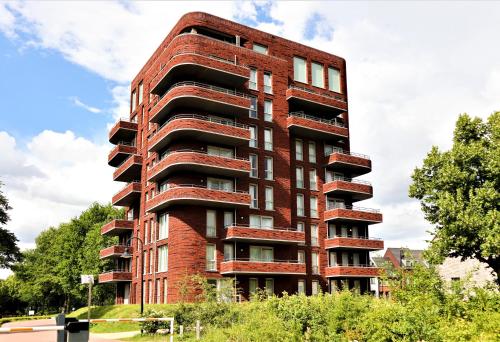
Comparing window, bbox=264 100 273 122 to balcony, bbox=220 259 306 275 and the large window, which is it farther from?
balcony, bbox=220 259 306 275

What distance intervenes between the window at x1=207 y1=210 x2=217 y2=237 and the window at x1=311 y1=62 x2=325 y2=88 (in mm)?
20005

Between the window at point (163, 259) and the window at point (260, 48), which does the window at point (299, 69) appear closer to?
the window at point (260, 48)

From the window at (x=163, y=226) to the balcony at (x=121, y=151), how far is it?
42.0ft

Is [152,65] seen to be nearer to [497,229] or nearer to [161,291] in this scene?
[161,291]

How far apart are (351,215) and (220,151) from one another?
1533 centimetres

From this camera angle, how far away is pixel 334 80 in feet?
183

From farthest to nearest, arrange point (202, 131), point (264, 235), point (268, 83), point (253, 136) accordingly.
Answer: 1. point (268, 83)
2. point (253, 136)
3. point (264, 235)
4. point (202, 131)

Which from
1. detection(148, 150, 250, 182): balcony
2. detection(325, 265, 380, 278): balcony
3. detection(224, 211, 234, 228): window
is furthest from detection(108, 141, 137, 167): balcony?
detection(325, 265, 380, 278): balcony

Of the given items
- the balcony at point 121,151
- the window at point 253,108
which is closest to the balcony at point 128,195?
the balcony at point 121,151

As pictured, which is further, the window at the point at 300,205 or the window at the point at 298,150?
the window at the point at 298,150

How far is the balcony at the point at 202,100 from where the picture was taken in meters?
41.6

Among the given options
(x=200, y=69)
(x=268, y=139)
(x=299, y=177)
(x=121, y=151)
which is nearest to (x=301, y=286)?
(x=299, y=177)

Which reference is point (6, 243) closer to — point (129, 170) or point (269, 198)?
point (129, 170)

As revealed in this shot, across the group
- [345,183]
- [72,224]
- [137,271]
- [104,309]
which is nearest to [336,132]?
→ [345,183]
